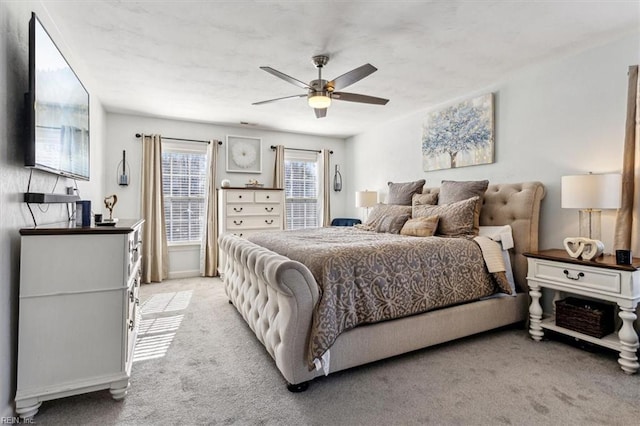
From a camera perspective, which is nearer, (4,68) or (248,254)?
(4,68)

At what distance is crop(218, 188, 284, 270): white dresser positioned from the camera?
187 inches

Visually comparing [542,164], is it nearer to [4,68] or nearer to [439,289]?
[439,289]

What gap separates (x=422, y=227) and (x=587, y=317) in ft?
4.58

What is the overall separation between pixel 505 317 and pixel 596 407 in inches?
41.1

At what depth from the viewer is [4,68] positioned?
1.56 meters

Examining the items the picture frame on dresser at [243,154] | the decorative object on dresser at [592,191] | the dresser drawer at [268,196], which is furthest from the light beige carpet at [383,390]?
the picture frame on dresser at [243,154]

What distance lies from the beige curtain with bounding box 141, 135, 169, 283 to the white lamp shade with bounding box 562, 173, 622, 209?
4959 millimetres

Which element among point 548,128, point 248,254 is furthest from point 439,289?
point 548,128

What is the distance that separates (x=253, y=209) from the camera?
4.90 metres

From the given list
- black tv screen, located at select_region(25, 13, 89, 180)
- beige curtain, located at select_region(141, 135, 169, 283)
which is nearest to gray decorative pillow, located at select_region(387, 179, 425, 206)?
black tv screen, located at select_region(25, 13, 89, 180)

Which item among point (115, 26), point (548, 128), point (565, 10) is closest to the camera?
point (565, 10)

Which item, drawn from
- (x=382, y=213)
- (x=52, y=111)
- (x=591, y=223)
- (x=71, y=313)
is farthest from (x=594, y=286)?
(x=52, y=111)

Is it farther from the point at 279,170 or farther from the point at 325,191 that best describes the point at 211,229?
the point at 325,191

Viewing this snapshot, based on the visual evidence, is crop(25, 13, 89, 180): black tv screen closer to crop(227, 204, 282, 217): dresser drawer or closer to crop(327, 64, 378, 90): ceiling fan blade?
crop(327, 64, 378, 90): ceiling fan blade
